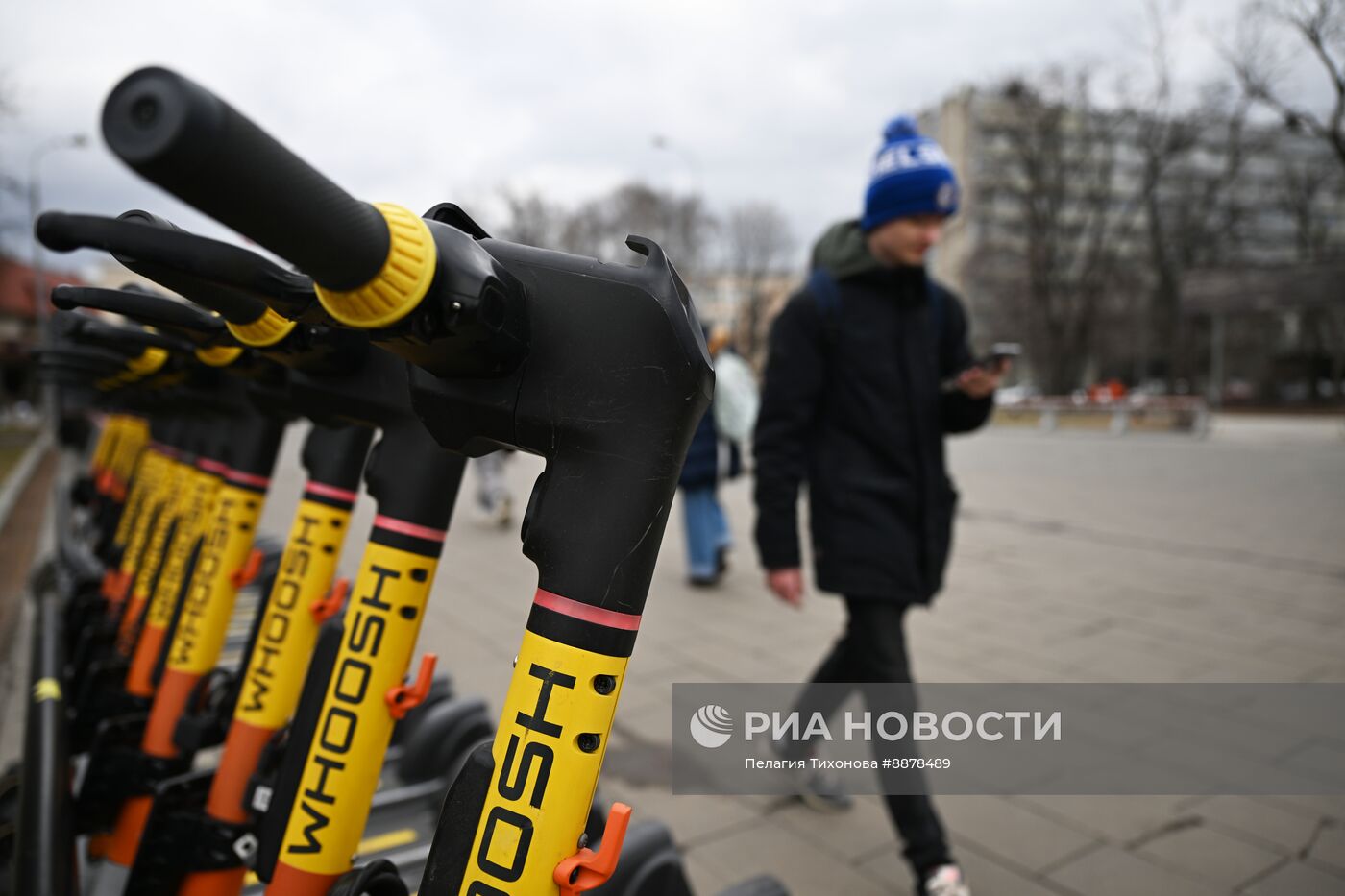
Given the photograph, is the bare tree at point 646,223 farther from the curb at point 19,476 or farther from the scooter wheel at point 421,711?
the scooter wheel at point 421,711

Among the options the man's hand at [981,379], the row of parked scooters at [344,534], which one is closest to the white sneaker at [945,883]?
the row of parked scooters at [344,534]

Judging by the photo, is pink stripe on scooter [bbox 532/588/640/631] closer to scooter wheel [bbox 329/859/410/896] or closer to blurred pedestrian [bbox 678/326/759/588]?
scooter wheel [bbox 329/859/410/896]

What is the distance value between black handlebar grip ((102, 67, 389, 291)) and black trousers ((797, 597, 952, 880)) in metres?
1.94

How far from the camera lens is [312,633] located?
1.97 meters

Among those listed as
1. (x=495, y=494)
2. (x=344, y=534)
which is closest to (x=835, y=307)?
(x=344, y=534)

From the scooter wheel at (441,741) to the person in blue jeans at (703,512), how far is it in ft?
11.5

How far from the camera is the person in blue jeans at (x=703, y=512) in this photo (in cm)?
621

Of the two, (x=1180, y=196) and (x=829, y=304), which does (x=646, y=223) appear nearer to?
(x=1180, y=196)

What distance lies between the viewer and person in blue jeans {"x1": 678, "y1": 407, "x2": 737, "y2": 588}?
6.21 m

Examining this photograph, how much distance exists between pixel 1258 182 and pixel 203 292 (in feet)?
140

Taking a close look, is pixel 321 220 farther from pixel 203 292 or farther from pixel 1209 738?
pixel 1209 738

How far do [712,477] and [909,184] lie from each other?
13.0 feet

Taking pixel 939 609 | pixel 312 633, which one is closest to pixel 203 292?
pixel 312 633

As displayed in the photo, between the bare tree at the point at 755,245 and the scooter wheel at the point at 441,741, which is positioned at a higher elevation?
the bare tree at the point at 755,245
